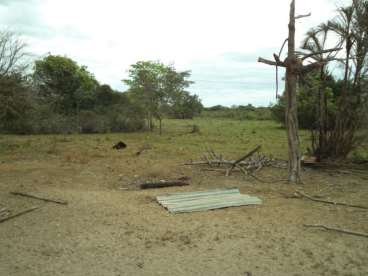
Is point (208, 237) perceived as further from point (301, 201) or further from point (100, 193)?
point (100, 193)

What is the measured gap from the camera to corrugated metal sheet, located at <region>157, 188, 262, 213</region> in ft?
23.4

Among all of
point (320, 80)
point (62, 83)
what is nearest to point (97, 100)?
point (62, 83)

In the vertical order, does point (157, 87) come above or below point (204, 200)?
above

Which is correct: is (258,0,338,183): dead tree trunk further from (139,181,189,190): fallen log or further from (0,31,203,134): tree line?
(0,31,203,134): tree line

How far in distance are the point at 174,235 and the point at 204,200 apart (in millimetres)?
1889

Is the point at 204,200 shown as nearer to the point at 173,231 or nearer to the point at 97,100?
the point at 173,231

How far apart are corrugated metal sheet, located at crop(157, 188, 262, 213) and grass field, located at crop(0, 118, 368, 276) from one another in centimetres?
22

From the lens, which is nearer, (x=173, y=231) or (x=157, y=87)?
(x=173, y=231)

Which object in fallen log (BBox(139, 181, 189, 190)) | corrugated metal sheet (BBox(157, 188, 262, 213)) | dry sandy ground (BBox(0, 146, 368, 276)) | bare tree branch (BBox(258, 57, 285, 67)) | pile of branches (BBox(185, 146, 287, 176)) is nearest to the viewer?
dry sandy ground (BBox(0, 146, 368, 276))

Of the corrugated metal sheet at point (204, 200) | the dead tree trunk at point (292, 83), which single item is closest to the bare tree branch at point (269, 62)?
the dead tree trunk at point (292, 83)

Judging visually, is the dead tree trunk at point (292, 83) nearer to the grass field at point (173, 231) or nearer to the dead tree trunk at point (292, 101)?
the dead tree trunk at point (292, 101)

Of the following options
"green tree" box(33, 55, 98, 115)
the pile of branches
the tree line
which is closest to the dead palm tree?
the pile of branches

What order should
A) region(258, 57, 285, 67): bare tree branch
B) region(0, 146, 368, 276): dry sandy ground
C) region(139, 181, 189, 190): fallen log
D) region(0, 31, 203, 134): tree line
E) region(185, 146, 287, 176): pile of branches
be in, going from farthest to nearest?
1. region(0, 31, 203, 134): tree line
2. region(185, 146, 287, 176): pile of branches
3. region(139, 181, 189, 190): fallen log
4. region(258, 57, 285, 67): bare tree branch
5. region(0, 146, 368, 276): dry sandy ground

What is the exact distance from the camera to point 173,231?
19.6 feet
